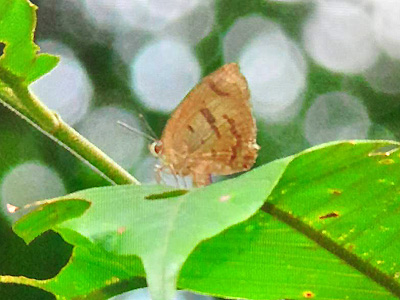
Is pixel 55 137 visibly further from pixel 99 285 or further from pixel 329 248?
pixel 329 248

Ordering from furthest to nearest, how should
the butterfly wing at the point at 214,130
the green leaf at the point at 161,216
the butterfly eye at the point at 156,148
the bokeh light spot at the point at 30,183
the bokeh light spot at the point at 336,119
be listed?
1. the bokeh light spot at the point at 336,119
2. the bokeh light spot at the point at 30,183
3. the butterfly eye at the point at 156,148
4. the butterfly wing at the point at 214,130
5. the green leaf at the point at 161,216

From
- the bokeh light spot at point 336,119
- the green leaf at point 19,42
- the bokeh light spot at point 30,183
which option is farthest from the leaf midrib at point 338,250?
the bokeh light spot at point 336,119

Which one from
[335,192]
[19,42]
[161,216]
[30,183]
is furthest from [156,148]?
[30,183]

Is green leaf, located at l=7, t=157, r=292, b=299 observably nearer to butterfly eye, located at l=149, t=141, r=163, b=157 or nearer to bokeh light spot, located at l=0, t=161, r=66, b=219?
butterfly eye, located at l=149, t=141, r=163, b=157

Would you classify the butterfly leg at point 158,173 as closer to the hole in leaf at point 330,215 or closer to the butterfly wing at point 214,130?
the butterfly wing at point 214,130

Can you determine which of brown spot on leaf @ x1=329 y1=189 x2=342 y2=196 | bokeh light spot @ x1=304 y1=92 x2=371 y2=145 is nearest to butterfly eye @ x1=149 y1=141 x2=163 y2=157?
brown spot on leaf @ x1=329 y1=189 x2=342 y2=196

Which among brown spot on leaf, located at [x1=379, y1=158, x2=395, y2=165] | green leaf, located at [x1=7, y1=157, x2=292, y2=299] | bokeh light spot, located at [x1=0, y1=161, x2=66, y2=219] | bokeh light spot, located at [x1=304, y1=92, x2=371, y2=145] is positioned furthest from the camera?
bokeh light spot, located at [x1=304, y1=92, x2=371, y2=145]
